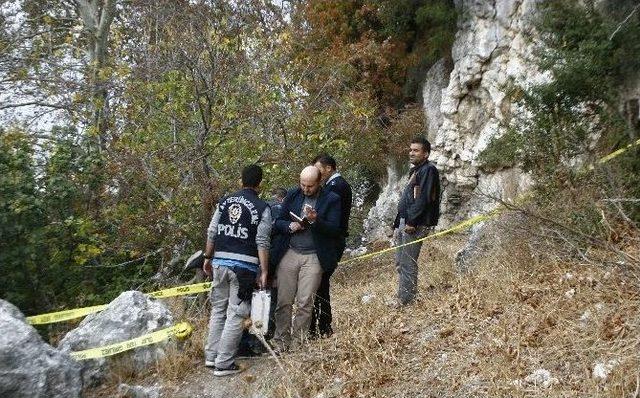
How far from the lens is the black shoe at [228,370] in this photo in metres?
5.67

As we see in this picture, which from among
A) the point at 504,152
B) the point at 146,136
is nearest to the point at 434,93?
the point at 504,152

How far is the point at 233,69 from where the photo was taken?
10.0 m

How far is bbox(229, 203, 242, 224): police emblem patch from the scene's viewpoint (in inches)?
224

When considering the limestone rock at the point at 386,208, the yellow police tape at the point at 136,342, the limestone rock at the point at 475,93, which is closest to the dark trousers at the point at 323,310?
the yellow police tape at the point at 136,342

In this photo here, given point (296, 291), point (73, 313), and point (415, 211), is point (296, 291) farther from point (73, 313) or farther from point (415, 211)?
point (73, 313)

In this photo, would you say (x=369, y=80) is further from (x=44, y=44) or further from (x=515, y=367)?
(x=515, y=367)

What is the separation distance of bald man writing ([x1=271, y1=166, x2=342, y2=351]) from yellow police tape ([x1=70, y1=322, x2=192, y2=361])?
3.33 feet

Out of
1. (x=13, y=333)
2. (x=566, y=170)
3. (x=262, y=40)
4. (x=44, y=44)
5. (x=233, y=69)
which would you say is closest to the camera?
(x=13, y=333)

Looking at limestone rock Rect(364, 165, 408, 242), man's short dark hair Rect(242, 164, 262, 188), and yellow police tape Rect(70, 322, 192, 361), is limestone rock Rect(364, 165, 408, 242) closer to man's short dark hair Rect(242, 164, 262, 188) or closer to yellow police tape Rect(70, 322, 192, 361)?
yellow police tape Rect(70, 322, 192, 361)

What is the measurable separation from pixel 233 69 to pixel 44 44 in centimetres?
456

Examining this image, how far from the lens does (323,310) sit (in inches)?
240

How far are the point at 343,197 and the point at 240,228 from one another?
979 millimetres

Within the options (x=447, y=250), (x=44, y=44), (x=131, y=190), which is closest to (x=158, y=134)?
(x=131, y=190)

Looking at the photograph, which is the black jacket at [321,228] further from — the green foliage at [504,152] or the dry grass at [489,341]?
the green foliage at [504,152]
